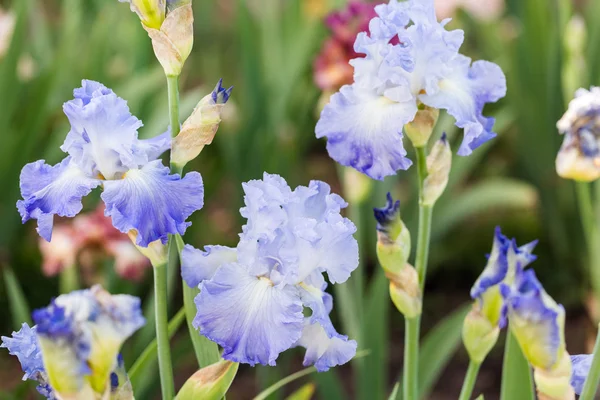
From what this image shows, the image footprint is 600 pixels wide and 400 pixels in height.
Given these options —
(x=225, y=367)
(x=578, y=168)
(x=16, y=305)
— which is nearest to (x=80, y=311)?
(x=225, y=367)

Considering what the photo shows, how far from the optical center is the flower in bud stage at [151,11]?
527 mm

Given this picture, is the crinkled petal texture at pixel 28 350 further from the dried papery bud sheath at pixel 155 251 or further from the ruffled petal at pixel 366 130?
the ruffled petal at pixel 366 130

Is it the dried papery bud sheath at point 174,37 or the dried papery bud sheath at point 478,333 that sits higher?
the dried papery bud sheath at point 174,37

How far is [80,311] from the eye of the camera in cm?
44

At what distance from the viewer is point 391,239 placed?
58 centimetres

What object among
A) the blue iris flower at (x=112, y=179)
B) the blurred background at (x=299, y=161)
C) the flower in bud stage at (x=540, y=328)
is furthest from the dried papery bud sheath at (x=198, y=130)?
the blurred background at (x=299, y=161)

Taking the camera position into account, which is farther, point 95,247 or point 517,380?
point 95,247

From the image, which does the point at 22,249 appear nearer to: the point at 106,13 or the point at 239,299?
the point at 106,13

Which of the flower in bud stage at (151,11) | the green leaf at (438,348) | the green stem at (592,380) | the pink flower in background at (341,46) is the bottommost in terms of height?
the green stem at (592,380)

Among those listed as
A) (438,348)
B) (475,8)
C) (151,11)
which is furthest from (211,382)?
(475,8)

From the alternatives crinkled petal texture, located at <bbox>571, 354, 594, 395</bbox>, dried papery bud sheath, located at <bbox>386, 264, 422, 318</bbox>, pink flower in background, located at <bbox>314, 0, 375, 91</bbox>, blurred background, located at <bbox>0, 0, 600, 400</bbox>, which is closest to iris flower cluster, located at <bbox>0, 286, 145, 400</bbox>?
dried papery bud sheath, located at <bbox>386, 264, 422, 318</bbox>

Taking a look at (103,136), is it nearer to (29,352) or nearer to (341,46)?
(29,352)

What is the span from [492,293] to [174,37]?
0.94ft

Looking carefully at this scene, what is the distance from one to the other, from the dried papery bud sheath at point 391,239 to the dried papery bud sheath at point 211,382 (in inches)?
5.3
